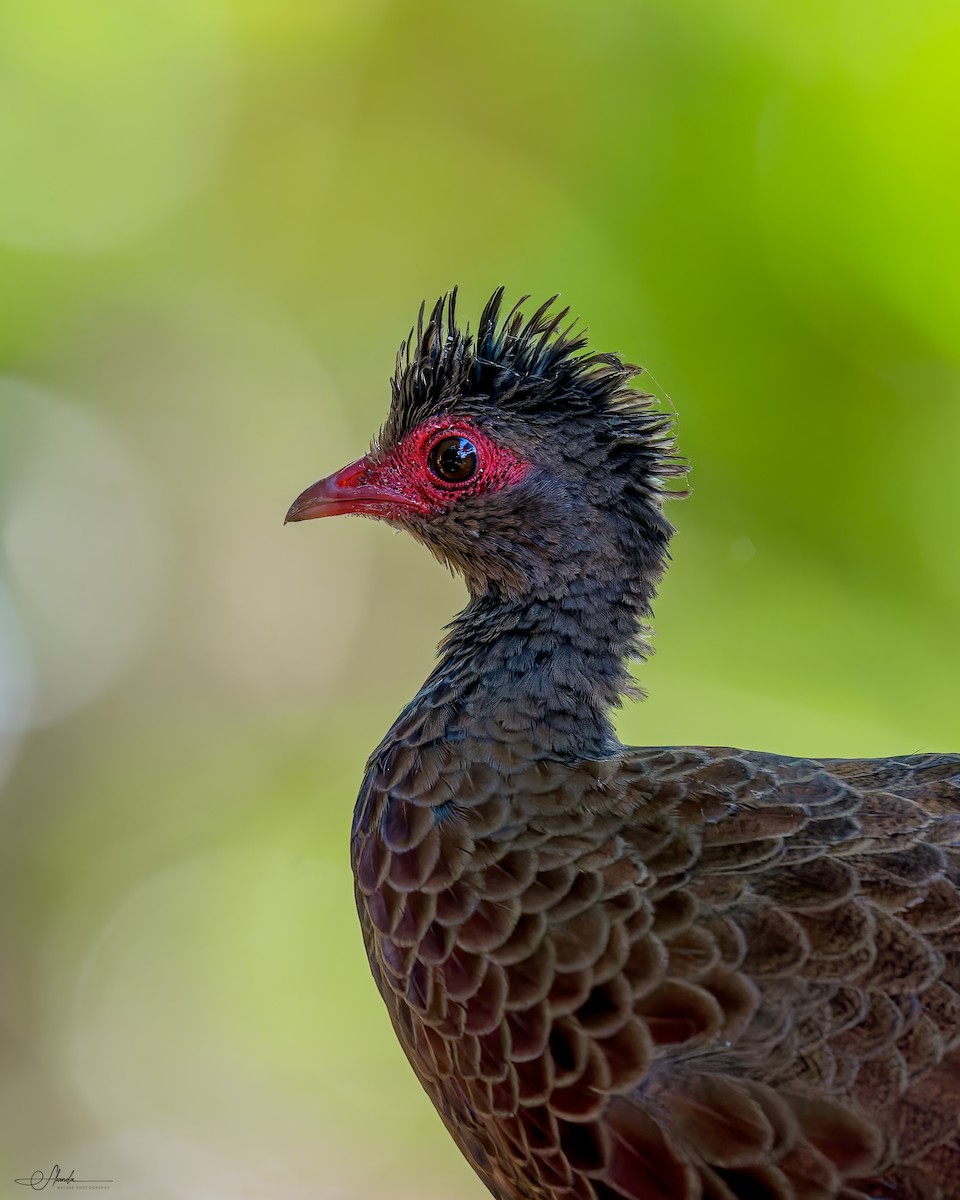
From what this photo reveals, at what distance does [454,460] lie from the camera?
1277 mm

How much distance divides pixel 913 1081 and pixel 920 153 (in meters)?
2.10

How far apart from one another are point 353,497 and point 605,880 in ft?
2.03

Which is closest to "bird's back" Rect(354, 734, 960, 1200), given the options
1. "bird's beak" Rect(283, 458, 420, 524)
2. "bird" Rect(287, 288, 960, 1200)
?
"bird" Rect(287, 288, 960, 1200)

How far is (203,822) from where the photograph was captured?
2645mm

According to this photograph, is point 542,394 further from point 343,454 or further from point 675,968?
point 343,454

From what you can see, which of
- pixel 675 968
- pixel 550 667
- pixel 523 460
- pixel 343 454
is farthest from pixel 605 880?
pixel 343 454

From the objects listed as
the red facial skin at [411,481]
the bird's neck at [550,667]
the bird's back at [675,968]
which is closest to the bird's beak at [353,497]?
the red facial skin at [411,481]

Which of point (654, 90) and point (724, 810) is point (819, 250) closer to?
point (654, 90)

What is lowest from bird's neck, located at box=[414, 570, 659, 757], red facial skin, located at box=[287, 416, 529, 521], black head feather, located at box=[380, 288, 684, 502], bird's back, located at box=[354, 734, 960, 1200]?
bird's back, located at box=[354, 734, 960, 1200]

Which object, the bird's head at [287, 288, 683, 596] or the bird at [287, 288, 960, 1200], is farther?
the bird's head at [287, 288, 683, 596]

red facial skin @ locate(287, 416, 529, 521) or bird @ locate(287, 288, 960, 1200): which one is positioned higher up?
red facial skin @ locate(287, 416, 529, 521)

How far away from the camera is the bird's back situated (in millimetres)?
882

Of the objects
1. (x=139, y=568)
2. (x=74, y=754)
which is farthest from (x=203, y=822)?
(x=139, y=568)

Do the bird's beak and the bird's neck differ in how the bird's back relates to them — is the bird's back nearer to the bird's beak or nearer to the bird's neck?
the bird's neck
